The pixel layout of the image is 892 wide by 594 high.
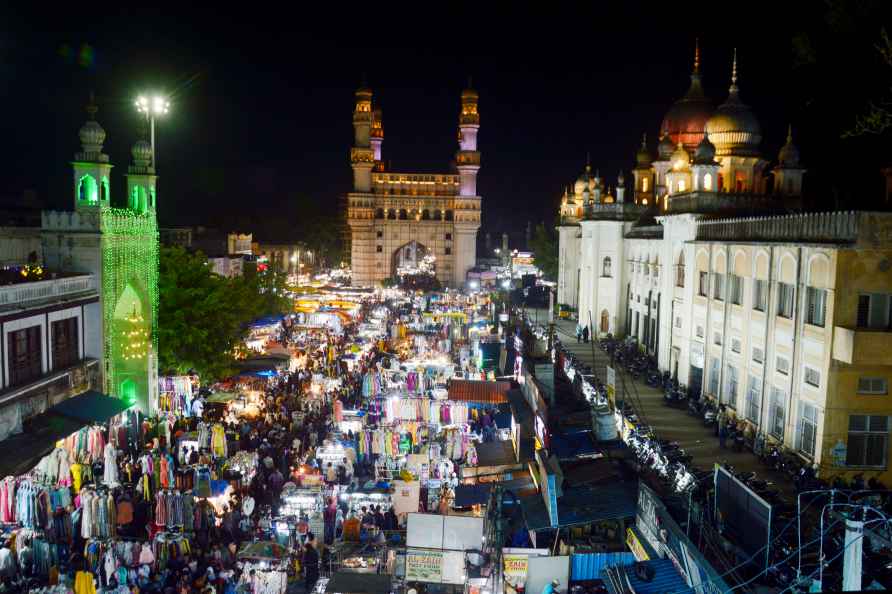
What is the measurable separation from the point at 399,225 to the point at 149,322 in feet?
170

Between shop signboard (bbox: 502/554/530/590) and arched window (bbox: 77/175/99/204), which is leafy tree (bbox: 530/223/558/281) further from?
shop signboard (bbox: 502/554/530/590)

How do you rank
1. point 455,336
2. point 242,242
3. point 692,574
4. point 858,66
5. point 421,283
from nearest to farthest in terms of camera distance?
point 692,574 < point 858,66 < point 455,336 < point 242,242 < point 421,283

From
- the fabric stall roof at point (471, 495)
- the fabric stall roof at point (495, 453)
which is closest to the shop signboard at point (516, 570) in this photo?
the fabric stall roof at point (471, 495)

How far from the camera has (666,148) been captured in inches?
1383

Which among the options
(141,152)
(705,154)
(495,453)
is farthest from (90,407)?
(705,154)

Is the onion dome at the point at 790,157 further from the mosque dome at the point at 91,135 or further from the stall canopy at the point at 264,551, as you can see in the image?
the stall canopy at the point at 264,551

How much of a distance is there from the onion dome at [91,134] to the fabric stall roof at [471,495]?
1384 cm

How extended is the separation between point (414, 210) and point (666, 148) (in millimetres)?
40149

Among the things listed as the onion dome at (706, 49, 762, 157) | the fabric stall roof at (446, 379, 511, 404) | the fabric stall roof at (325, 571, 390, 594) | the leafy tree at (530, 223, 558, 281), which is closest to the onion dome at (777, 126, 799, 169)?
the onion dome at (706, 49, 762, 157)

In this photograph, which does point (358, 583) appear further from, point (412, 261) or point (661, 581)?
point (412, 261)

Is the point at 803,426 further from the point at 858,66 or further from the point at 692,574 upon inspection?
the point at 858,66

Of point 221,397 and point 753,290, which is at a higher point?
point 753,290

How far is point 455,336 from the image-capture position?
3198 cm

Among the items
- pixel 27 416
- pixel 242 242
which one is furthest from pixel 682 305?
pixel 242 242
